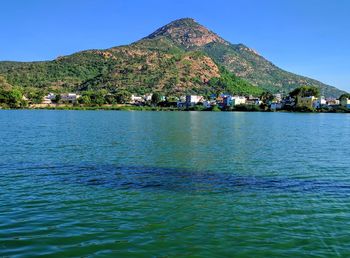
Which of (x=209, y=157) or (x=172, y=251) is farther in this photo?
(x=209, y=157)

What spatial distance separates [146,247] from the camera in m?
12.4

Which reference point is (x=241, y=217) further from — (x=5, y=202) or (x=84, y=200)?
(x=5, y=202)

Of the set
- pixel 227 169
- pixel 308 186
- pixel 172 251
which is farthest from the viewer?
pixel 227 169

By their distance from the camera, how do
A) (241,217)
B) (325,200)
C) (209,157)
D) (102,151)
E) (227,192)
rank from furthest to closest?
(102,151), (209,157), (227,192), (325,200), (241,217)

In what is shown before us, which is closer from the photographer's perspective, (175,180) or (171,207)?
(171,207)

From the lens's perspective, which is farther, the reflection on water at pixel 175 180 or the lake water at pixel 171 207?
the reflection on water at pixel 175 180

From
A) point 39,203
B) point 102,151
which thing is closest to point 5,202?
point 39,203

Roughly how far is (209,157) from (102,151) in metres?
10.7

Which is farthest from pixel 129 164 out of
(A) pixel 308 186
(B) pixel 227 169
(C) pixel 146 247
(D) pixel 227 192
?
(C) pixel 146 247

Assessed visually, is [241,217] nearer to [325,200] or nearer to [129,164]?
[325,200]

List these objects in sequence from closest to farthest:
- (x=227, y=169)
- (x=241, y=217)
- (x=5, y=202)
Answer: (x=241, y=217)
(x=5, y=202)
(x=227, y=169)

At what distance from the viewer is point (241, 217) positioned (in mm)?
15961

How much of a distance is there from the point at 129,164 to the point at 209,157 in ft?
27.1

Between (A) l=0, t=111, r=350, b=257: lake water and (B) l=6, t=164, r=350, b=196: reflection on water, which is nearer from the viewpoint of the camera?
(A) l=0, t=111, r=350, b=257: lake water
